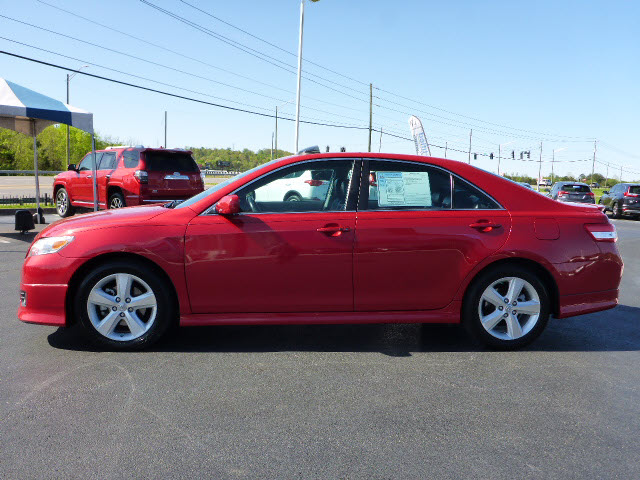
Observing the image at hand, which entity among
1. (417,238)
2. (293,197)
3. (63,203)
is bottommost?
(63,203)

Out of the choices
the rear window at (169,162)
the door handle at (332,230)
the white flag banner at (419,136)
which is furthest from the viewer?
the white flag banner at (419,136)

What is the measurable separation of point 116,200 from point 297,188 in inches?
420

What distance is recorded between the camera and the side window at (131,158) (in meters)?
13.1

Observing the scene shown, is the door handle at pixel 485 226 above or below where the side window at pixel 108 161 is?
below

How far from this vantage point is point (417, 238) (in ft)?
13.6

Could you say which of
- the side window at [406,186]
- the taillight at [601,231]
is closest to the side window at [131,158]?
the side window at [406,186]

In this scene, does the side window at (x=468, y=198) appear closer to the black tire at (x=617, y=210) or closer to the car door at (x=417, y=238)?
the car door at (x=417, y=238)

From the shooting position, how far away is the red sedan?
4051mm

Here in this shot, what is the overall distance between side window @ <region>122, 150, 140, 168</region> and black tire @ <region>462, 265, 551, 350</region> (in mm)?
10654

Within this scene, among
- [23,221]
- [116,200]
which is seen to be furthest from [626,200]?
[23,221]

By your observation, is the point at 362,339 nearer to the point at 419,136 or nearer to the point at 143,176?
the point at 143,176

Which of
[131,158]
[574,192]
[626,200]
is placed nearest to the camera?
[131,158]

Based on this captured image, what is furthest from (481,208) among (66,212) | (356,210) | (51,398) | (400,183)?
(66,212)

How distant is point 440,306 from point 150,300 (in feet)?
7.32
